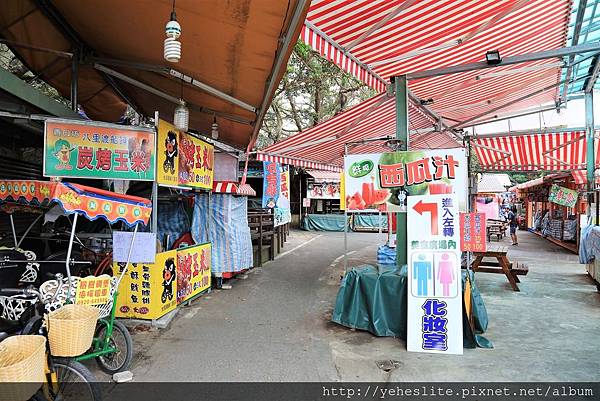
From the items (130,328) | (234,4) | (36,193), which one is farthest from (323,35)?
(130,328)

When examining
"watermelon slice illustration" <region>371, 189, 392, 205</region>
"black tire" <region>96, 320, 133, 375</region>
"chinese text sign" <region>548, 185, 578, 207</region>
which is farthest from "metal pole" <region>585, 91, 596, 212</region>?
"black tire" <region>96, 320, 133, 375</region>

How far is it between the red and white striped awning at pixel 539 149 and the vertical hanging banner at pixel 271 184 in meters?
6.77

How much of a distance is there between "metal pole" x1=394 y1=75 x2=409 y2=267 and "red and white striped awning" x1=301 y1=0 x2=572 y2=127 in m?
0.29

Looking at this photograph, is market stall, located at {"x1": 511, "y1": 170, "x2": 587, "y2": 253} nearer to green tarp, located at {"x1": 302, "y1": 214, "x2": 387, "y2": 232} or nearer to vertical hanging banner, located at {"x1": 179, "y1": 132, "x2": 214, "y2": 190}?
Answer: green tarp, located at {"x1": 302, "y1": 214, "x2": 387, "y2": 232}

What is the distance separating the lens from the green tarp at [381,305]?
4.95 metres

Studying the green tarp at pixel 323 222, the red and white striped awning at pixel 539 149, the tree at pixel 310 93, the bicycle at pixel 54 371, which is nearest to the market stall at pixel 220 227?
the bicycle at pixel 54 371

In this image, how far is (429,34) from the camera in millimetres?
5004

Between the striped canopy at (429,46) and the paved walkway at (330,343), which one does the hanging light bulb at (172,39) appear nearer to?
the striped canopy at (429,46)

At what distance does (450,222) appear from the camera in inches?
184

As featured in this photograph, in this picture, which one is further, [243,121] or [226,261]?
[226,261]

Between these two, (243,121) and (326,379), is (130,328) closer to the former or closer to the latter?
(326,379)

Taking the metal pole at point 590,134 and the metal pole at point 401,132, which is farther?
the metal pole at point 590,134

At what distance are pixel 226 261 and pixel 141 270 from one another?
2.71 m

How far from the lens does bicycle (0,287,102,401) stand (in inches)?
116
